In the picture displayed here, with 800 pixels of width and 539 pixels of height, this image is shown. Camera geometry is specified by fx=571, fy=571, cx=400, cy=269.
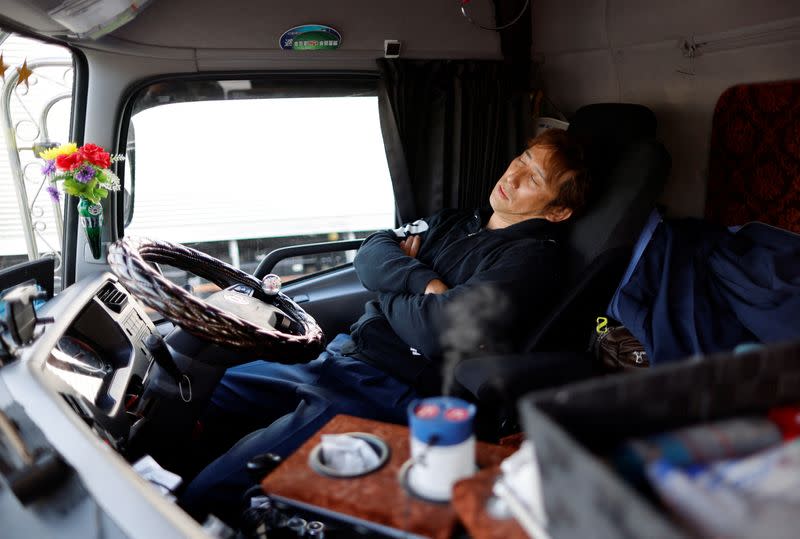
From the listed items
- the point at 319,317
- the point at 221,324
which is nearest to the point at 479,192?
the point at 319,317

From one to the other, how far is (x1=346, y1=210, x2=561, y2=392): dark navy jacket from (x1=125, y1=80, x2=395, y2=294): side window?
0.82m

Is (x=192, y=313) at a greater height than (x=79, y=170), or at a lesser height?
lesser

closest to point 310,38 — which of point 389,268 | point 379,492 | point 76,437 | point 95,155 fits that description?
point 95,155

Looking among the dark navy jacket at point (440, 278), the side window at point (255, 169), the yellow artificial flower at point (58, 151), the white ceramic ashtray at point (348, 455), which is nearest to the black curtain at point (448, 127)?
the side window at point (255, 169)

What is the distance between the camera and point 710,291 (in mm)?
1768

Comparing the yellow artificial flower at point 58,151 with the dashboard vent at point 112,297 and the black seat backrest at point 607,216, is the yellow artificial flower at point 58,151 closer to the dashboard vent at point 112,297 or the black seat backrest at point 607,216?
the dashboard vent at point 112,297

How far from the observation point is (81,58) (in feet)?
7.38

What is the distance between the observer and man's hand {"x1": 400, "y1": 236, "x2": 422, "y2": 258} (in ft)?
7.70

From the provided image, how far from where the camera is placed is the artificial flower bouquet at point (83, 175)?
209 cm

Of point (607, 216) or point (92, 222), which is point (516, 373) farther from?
point (92, 222)

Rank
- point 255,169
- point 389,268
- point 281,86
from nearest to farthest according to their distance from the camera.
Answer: point 389,268 < point 281,86 < point 255,169

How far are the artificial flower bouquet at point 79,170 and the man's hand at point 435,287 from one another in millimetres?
1293

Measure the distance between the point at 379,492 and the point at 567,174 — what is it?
1446 mm

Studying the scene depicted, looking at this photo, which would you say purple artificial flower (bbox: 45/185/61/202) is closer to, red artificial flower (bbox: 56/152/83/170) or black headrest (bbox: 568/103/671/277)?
red artificial flower (bbox: 56/152/83/170)
